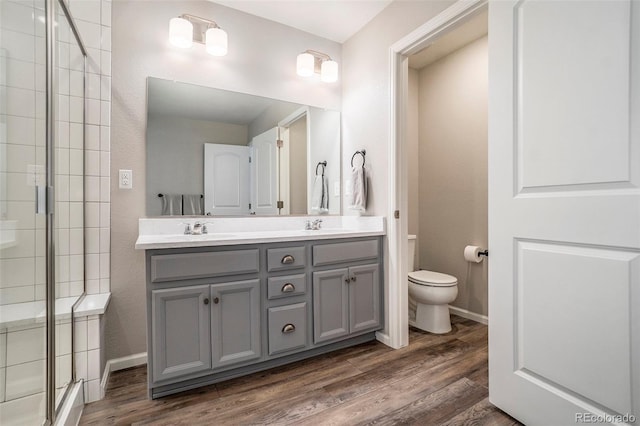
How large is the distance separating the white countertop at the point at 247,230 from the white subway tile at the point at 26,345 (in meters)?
0.48

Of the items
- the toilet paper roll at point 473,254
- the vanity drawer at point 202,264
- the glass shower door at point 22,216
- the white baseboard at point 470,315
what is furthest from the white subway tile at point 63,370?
the white baseboard at point 470,315

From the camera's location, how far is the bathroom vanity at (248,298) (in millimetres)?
1530

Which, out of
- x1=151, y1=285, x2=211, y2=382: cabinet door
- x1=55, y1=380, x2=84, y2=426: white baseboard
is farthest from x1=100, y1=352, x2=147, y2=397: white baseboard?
x1=151, y1=285, x2=211, y2=382: cabinet door

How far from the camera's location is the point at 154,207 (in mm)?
1971

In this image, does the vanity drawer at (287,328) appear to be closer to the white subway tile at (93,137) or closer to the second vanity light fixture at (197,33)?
the white subway tile at (93,137)

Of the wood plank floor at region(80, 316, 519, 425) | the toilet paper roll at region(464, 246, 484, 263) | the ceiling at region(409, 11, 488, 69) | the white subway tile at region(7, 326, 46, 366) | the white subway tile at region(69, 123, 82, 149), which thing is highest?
the ceiling at region(409, 11, 488, 69)

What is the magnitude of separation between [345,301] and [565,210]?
4.35ft

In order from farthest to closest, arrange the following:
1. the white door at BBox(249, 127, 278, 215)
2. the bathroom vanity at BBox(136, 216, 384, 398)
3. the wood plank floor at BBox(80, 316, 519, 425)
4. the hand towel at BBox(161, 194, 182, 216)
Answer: the white door at BBox(249, 127, 278, 215) → the hand towel at BBox(161, 194, 182, 216) → the bathroom vanity at BBox(136, 216, 384, 398) → the wood plank floor at BBox(80, 316, 519, 425)

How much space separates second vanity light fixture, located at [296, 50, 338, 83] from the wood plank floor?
6.98 feet

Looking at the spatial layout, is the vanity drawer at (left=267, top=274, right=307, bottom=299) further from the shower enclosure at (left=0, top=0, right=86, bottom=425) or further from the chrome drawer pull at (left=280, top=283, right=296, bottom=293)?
the shower enclosure at (left=0, top=0, right=86, bottom=425)

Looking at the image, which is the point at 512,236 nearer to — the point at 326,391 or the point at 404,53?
the point at 326,391

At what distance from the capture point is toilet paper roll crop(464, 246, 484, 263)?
2.57m

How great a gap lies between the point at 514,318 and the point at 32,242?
2056 millimetres

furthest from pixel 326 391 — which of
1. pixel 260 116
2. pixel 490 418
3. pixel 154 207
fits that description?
pixel 260 116
